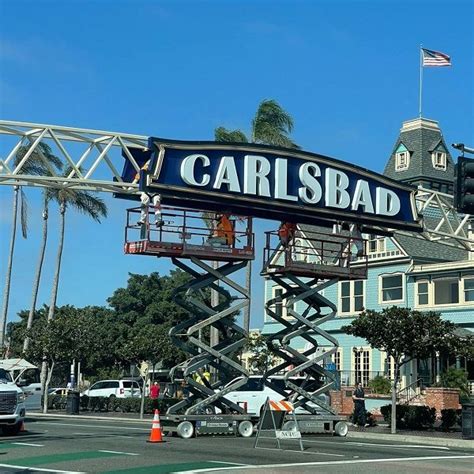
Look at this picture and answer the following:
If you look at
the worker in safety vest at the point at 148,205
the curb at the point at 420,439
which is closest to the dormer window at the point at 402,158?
the curb at the point at 420,439

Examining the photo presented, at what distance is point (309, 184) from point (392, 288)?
86.6 ft

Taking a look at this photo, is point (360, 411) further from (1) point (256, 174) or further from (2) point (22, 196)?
(2) point (22, 196)

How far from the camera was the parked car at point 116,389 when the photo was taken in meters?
49.5

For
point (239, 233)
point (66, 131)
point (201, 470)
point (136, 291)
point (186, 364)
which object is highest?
point (136, 291)

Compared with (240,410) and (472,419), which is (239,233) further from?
(472,419)

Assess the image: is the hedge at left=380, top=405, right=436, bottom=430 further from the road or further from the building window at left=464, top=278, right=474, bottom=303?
the building window at left=464, top=278, right=474, bottom=303

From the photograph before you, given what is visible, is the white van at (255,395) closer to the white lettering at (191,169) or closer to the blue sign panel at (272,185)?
the blue sign panel at (272,185)

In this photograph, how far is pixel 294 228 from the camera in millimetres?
29031

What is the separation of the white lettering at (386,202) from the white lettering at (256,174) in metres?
4.47

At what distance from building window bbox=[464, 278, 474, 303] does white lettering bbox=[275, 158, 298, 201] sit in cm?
2380

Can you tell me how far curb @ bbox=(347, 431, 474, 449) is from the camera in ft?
84.3

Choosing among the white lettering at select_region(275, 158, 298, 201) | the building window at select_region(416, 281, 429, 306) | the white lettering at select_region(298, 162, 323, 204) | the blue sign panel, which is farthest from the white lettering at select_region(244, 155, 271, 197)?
the building window at select_region(416, 281, 429, 306)

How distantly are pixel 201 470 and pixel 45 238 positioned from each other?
49.5m

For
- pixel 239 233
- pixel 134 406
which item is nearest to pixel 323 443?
pixel 239 233
